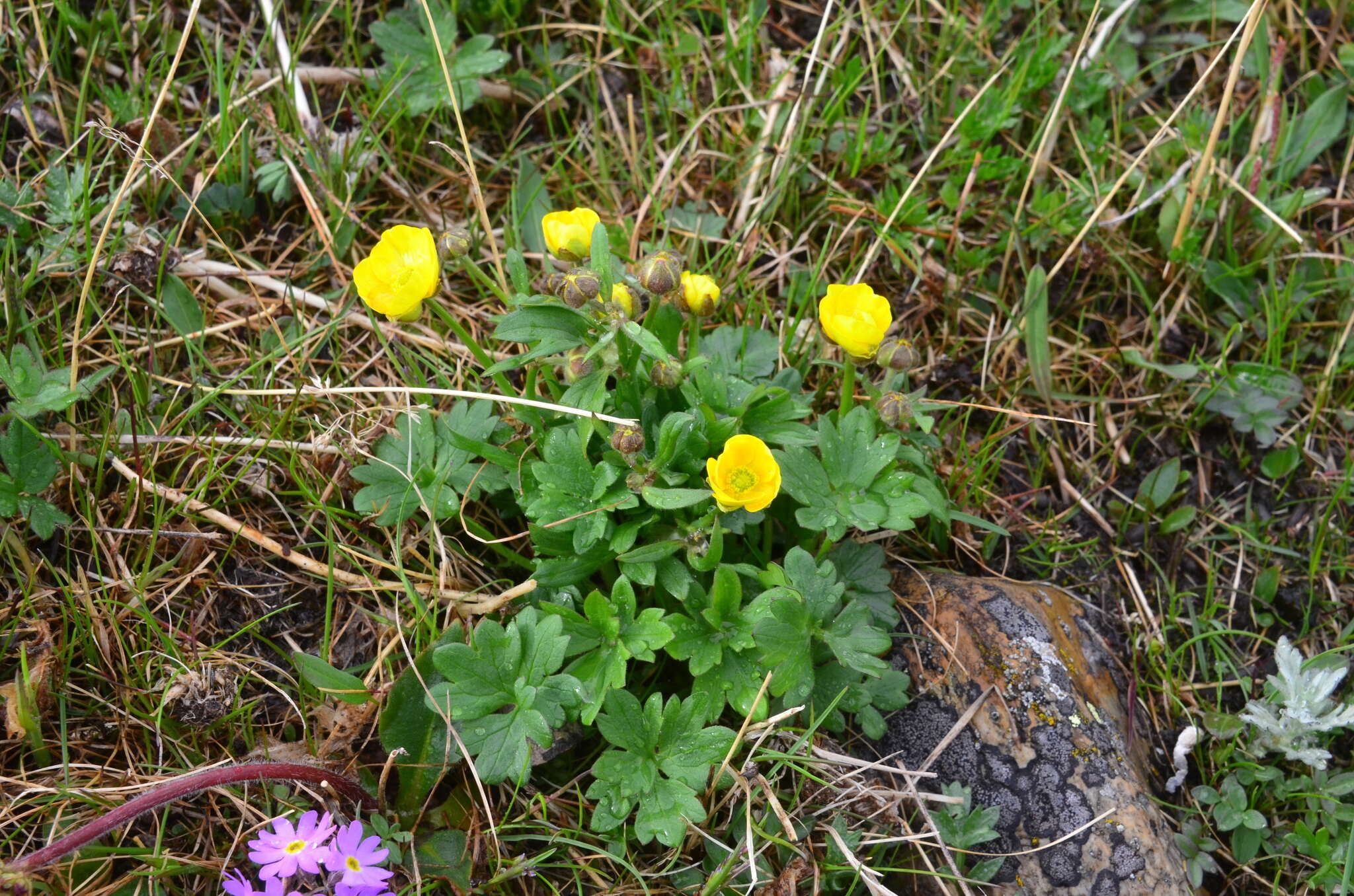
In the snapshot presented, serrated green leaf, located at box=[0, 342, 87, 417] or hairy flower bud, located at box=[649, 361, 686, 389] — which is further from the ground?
hairy flower bud, located at box=[649, 361, 686, 389]

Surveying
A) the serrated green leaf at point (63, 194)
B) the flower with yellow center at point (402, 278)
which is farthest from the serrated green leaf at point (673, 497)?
the serrated green leaf at point (63, 194)

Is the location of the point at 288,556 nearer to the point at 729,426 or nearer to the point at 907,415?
the point at 729,426

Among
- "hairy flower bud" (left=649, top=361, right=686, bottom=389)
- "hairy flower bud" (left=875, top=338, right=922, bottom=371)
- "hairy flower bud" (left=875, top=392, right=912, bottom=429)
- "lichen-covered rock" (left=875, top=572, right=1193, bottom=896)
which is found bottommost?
"lichen-covered rock" (left=875, top=572, right=1193, bottom=896)

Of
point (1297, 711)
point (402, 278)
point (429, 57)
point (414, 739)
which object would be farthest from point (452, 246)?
point (1297, 711)

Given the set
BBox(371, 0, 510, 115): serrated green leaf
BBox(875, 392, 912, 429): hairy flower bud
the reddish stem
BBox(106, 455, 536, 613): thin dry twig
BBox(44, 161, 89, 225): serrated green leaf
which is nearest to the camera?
the reddish stem

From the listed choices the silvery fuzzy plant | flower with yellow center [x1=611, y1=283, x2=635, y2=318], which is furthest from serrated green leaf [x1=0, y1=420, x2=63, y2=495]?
the silvery fuzzy plant

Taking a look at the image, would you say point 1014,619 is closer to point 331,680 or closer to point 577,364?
point 577,364

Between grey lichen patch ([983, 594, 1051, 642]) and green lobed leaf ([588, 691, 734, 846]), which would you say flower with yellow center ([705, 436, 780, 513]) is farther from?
grey lichen patch ([983, 594, 1051, 642])

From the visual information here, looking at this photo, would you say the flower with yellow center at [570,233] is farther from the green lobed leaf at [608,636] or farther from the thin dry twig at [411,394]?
the green lobed leaf at [608,636]
